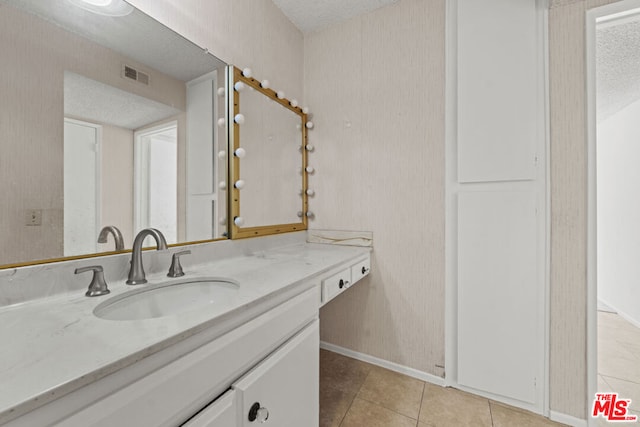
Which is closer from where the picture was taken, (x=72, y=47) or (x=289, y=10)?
(x=72, y=47)

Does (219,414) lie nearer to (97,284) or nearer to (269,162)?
(97,284)

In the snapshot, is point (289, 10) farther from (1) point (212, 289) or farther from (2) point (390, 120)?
(1) point (212, 289)

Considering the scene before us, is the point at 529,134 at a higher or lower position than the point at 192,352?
higher

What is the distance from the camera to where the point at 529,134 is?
53.2 inches

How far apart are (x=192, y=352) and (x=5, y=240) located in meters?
0.63

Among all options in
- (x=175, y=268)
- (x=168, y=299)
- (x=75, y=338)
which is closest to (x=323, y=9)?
(x=175, y=268)

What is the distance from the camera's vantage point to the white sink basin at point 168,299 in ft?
2.59

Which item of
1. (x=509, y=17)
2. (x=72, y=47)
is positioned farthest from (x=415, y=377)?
(x=72, y=47)

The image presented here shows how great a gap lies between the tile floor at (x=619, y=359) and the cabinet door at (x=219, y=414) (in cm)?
175

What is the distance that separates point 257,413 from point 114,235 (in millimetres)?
755

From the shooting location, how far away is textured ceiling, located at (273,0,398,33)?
1.71 m

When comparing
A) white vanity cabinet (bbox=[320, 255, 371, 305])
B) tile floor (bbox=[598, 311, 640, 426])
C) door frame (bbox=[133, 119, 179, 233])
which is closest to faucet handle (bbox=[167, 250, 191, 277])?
door frame (bbox=[133, 119, 179, 233])

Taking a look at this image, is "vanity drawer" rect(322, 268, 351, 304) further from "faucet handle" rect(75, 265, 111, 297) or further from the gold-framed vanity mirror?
"faucet handle" rect(75, 265, 111, 297)

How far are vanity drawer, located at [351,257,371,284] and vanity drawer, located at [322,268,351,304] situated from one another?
0.06 m
